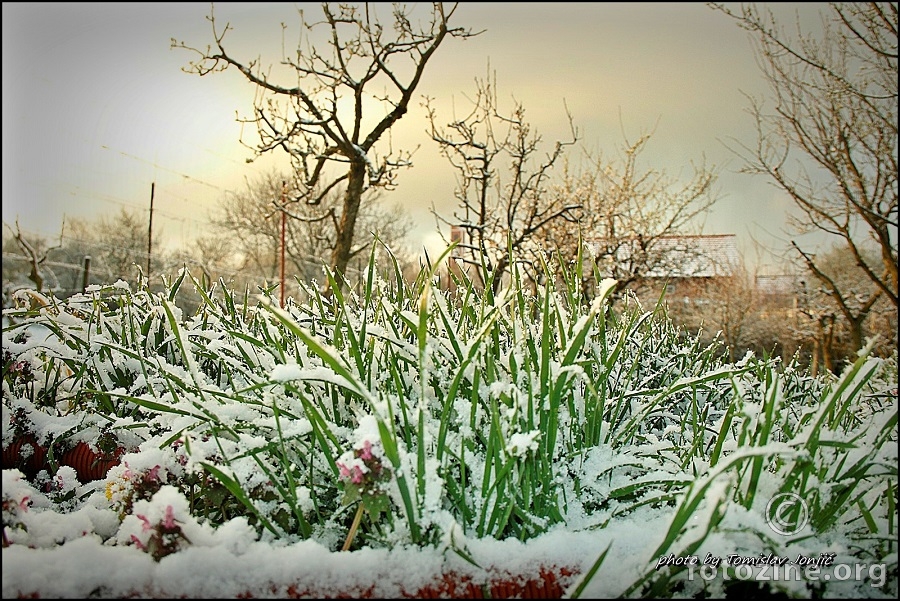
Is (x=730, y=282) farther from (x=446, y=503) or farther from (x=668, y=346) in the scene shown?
(x=446, y=503)

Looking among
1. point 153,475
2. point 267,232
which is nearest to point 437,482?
point 153,475

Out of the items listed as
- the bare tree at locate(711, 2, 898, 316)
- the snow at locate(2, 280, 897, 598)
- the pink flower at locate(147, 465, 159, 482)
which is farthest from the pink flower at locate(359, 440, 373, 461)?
the bare tree at locate(711, 2, 898, 316)

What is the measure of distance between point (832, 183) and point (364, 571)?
307 inches

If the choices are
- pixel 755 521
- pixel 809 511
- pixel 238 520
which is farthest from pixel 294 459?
pixel 809 511

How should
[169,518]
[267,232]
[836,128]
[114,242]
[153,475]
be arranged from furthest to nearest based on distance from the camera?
[267,232], [114,242], [836,128], [153,475], [169,518]

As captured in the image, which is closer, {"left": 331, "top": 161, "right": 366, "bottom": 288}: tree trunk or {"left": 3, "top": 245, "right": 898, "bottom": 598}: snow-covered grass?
{"left": 3, "top": 245, "right": 898, "bottom": 598}: snow-covered grass
